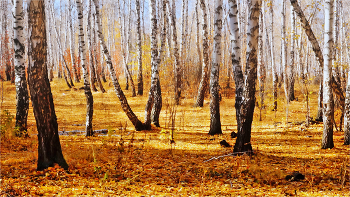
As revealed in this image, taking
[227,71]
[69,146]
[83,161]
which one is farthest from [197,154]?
[227,71]

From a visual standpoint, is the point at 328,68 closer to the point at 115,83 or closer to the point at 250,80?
the point at 250,80

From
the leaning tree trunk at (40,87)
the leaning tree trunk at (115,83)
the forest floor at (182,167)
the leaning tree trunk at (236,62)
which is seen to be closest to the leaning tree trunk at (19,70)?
the forest floor at (182,167)

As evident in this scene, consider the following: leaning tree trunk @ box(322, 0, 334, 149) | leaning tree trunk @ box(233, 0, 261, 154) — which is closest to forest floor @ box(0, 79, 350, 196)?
leaning tree trunk @ box(233, 0, 261, 154)

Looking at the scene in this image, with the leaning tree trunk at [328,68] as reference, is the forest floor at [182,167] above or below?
below

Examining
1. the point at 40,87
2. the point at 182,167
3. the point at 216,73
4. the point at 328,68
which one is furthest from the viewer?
the point at 216,73

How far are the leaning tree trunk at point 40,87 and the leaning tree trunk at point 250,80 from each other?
12.5ft

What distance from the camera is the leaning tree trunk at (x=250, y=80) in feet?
19.8

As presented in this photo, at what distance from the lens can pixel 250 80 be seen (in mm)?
6070

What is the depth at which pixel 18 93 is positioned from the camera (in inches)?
317

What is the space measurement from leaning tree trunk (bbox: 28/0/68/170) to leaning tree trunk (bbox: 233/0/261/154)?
3.80 meters

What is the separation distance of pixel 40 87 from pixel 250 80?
165 inches

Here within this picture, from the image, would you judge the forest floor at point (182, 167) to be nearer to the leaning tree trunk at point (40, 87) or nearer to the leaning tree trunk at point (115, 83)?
the leaning tree trunk at point (40, 87)

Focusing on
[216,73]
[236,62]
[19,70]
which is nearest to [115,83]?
[19,70]

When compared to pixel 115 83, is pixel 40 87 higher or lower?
lower
